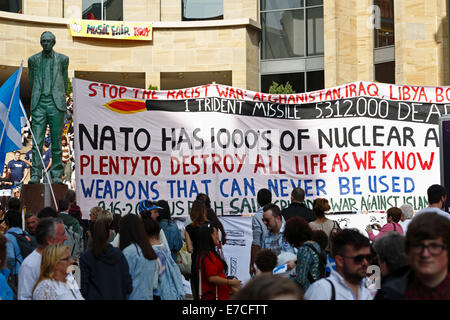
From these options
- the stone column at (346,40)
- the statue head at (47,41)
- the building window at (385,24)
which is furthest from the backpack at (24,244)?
the stone column at (346,40)

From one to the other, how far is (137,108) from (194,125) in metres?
0.85

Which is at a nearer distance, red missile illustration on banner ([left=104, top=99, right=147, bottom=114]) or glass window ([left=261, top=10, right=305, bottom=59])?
red missile illustration on banner ([left=104, top=99, right=147, bottom=114])

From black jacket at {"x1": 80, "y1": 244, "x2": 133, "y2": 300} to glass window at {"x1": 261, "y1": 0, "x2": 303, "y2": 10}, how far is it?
93.8ft

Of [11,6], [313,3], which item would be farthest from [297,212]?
[11,6]

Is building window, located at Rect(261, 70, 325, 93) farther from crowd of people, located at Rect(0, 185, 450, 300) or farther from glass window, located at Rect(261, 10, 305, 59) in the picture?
crowd of people, located at Rect(0, 185, 450, 300)

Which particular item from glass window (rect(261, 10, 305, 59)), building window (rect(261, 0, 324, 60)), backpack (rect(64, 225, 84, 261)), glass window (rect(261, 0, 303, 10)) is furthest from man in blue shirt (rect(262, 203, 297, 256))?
glass window (rect(261, 0, 303, 10))

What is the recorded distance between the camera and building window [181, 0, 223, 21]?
114 feet

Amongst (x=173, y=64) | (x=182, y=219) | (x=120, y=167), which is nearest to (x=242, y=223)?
(x=182, y=219)

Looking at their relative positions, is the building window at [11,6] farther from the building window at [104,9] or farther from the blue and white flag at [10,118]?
the blue and white flag at [10,118]

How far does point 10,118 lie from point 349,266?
7.80 metres

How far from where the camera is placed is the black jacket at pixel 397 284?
12.0 feet

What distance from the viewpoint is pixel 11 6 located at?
33.8 m

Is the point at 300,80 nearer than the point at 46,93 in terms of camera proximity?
No

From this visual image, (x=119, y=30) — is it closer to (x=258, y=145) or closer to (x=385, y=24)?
(x=385, y=24)
